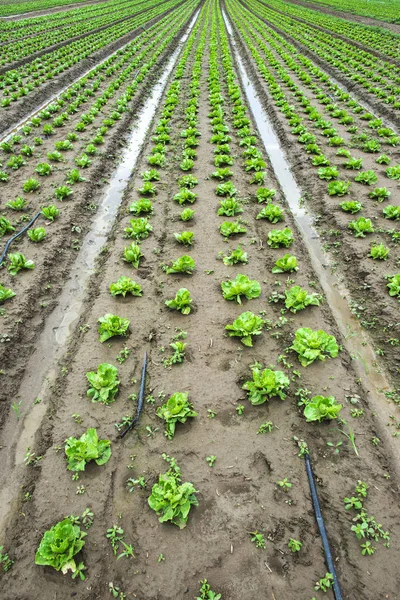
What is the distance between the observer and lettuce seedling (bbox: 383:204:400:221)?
847cm

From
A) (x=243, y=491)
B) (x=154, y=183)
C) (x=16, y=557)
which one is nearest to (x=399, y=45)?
(x=154, y=183)

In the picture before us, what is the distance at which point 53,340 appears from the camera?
6.28 metres

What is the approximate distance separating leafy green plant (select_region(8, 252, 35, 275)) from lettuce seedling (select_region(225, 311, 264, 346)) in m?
4.55

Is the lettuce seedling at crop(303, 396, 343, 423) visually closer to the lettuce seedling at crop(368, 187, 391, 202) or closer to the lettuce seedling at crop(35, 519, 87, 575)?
the lettuce seedling at crop(35, 519, 87, 575)

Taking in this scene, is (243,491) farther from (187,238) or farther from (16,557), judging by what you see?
(187,238)

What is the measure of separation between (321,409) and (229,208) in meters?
5.88

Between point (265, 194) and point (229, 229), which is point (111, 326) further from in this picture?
point (265, 194)

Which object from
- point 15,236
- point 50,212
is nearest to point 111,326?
point 15,236

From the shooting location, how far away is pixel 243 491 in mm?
4234

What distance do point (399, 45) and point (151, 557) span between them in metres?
34.6

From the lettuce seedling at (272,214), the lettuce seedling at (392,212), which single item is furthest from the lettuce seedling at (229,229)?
the lettuce seedling at (392,212)

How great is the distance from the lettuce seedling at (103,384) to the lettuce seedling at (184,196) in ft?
18.5

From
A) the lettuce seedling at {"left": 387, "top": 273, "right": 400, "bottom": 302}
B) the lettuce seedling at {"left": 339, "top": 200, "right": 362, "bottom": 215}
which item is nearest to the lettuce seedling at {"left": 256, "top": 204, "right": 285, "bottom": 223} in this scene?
the lettuce seedling at {"left": 339, "top": 200, "right": 362, "bottom": 215}

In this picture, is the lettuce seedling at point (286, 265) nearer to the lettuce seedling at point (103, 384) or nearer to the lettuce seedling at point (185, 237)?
the lettuce seedling at point (185, 237)
